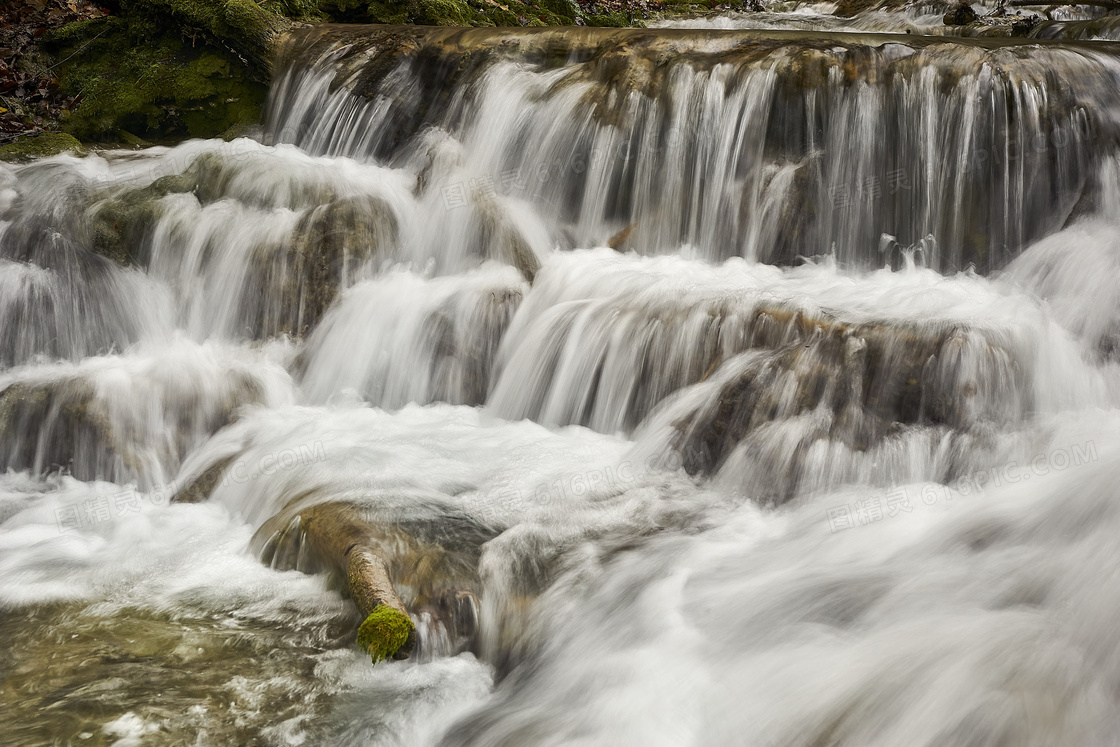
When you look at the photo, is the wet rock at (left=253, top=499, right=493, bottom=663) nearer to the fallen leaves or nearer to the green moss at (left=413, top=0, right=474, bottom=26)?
the fallen leaves

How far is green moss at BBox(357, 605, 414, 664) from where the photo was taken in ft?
11.3

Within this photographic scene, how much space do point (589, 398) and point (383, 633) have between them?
248 cm

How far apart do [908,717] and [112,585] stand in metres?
3.65

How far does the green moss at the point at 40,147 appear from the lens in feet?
26.2

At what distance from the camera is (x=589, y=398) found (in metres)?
5.57

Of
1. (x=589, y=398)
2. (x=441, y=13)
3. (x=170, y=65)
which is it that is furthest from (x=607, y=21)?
(x=589, y=398)

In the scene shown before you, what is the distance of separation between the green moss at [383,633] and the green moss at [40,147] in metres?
6.88

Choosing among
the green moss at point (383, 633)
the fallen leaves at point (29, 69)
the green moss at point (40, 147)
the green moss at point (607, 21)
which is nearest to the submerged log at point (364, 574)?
the green moss at point (383, 633)

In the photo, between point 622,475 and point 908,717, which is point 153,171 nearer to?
point 622,475

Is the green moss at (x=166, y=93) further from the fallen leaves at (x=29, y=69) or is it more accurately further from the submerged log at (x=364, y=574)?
the submerged log at (x=364, y=574)

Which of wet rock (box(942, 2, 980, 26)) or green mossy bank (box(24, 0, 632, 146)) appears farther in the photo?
wet rock (box(942, 2, 980, 26))

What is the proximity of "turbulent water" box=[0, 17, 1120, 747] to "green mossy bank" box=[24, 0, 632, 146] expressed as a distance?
0.63 m

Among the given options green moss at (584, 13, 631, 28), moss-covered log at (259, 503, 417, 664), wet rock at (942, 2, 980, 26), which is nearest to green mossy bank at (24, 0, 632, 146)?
green moss at (584, 13, 631, 28)

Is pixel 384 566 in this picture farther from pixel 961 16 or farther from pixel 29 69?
pixel 961 16
